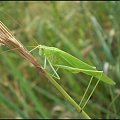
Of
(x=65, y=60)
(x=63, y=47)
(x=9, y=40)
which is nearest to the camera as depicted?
(x=9, y=40)

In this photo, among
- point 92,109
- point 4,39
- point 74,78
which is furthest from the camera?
point 74,78

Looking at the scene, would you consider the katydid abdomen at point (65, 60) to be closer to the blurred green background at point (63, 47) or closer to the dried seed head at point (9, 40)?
the dried seed head at point (9, 40)

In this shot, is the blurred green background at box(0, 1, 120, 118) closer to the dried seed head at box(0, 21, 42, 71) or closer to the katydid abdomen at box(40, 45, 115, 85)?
the katydid abdomen at box(40, 45, 115, 85)

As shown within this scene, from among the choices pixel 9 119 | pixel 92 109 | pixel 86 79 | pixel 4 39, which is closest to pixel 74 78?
pixel 86 79

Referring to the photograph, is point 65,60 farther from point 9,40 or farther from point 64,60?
point 9,40

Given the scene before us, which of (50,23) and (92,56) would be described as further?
(50,23)

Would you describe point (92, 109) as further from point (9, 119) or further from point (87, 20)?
point (87, 20)

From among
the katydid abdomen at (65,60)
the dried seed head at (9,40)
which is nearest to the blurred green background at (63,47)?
the katydid abdomen at (65,60)

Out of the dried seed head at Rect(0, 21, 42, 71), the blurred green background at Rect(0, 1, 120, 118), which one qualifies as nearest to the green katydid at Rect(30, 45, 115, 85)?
the dried seed head at Rect(0, 21, 42, 71)

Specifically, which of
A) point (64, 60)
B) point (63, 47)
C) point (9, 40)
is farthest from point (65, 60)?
point (63, 47)
